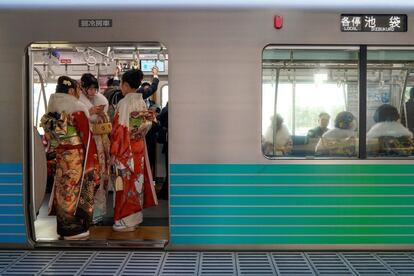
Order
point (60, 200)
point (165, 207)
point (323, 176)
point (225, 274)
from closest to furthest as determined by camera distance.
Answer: point (225, 274), point (323, 176), point (60, 200), point (165, 207)

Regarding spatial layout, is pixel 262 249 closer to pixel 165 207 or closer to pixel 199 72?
pixel 199 72

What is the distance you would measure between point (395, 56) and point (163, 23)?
2368mm

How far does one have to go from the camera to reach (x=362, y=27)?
519 cm

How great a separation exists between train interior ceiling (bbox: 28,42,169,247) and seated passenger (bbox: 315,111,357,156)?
1.93 m

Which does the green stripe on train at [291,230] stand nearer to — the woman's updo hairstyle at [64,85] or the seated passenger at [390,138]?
the seated passenger at [390,138]

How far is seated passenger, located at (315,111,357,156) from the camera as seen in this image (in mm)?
5262

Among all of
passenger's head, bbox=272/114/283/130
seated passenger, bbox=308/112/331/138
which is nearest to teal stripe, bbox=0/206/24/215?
passenger's head, bbox=272/114/283/130

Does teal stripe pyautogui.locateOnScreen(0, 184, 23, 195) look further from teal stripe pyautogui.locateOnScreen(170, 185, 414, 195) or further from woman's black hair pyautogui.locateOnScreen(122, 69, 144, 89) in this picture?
woman's black hair pyautogui.locateOnScreen(122, 69, 144, 89)

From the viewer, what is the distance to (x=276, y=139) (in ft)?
17.2

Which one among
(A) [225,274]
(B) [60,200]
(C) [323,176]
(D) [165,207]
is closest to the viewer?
(A) [225,274]

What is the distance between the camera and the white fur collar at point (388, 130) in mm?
5281

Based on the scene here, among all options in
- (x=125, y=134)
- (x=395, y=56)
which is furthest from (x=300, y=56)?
(x=125, y=134)

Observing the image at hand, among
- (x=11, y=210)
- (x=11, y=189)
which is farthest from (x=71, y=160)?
(x=11, y=210)

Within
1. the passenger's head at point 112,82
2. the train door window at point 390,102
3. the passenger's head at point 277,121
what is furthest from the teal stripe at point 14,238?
the passenger's head at point 112,82
